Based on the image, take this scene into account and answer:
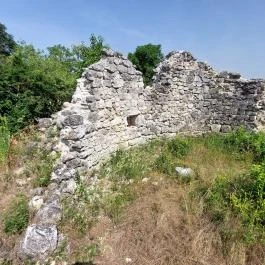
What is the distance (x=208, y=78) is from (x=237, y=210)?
5.48 m

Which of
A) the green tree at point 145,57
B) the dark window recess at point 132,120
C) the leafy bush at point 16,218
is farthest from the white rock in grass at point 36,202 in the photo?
the green tree at point 145,57

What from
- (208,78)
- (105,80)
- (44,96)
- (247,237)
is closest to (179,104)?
(208,78)

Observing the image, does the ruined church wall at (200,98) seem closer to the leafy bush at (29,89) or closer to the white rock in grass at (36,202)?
the leafy bush at (29,89)

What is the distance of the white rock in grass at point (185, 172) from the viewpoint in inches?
293

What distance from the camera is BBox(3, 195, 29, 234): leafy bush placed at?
5.75m

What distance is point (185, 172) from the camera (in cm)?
752

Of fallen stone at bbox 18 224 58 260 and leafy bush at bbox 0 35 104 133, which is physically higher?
leafy bush at bbox 0 35 104 133

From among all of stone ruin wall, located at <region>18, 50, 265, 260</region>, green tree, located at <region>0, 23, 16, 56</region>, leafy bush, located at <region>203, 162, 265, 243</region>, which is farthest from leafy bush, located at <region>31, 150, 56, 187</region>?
green tree, located at <region>0, 23, 16, 56</region>

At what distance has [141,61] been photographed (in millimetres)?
19203

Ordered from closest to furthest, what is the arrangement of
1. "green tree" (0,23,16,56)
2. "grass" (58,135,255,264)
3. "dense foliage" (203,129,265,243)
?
"grass" (58,135,255,264) < "dense foliage" (203,129,265,243) < "green tree" (0,23,16,56)

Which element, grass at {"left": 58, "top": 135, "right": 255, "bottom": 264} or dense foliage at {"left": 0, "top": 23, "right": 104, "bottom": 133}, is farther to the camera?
dense foliage at {"left": 0, "top": 23, "right": 104, "bottom": 133}

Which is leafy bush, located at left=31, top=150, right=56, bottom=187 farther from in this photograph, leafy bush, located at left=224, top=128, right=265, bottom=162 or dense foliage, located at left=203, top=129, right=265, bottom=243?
leafy bush, located at left=224, top=128, right=265, bottom=162

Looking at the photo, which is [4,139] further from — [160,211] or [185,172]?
[160,211]

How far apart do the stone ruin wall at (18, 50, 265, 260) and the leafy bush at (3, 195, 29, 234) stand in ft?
0.62
